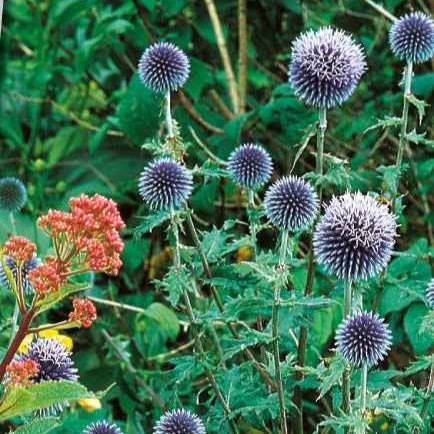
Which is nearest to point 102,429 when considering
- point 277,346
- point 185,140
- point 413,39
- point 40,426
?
point 277,346

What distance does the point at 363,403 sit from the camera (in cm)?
144

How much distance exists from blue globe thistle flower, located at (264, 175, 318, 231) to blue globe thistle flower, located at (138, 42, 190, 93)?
0.31 meters

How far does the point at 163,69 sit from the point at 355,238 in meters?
0.58

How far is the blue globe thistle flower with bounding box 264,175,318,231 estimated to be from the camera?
1.68 m

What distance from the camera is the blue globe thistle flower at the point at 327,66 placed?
1.76m

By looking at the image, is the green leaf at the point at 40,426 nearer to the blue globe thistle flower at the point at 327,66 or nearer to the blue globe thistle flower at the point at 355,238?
the blue globe thistle flower at the point at 355,238

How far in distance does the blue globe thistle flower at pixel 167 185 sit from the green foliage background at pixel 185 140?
2.6 inches

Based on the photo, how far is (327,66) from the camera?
69.9 inches

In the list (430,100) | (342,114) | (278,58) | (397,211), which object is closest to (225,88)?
(278,58)

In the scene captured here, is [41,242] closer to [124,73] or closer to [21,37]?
[124,73]

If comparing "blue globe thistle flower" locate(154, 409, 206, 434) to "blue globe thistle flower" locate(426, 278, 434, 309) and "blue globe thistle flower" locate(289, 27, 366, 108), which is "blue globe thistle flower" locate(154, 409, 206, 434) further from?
"blue globe thistle flower" locate(289, 27, 366, 108)

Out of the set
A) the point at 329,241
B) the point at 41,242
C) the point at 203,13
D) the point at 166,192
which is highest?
the point at 203,13

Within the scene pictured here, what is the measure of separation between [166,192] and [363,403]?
0.48 m

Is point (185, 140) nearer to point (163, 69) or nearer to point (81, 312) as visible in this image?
point (163, 69)
